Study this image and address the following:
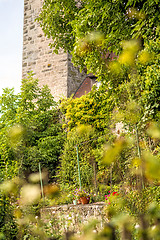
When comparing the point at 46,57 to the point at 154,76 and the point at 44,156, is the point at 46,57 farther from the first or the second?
the point at 154,76

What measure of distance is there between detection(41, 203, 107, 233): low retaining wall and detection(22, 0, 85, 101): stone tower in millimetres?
5861

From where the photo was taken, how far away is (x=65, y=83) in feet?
35.9

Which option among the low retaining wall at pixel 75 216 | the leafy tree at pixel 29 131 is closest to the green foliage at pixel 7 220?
the low retaining wall at pixel 75 216

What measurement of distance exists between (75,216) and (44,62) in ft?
26.0

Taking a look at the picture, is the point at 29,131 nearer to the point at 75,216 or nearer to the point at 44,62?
the point at 44,62

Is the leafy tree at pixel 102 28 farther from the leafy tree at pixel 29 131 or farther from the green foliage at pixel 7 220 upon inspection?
the green foliage at pixel 7 220

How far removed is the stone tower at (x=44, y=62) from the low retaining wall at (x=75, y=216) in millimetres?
5861

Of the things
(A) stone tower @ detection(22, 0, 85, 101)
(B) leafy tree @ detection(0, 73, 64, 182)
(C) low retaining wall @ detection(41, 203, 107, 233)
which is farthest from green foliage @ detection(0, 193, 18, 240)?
(A) stone tower @ detection(22, 0, 85, 101)

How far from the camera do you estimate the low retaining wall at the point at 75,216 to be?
4926 mm

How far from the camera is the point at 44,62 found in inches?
464

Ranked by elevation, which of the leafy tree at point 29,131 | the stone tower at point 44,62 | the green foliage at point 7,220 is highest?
the stone tower at point 44,62

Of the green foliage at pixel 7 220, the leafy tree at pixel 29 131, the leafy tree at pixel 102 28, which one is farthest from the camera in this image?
the leafy tree at pixel 29 131

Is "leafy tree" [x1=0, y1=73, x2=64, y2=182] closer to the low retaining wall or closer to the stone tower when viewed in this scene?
the stone tower

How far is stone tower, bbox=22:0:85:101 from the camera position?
11.1 metres
